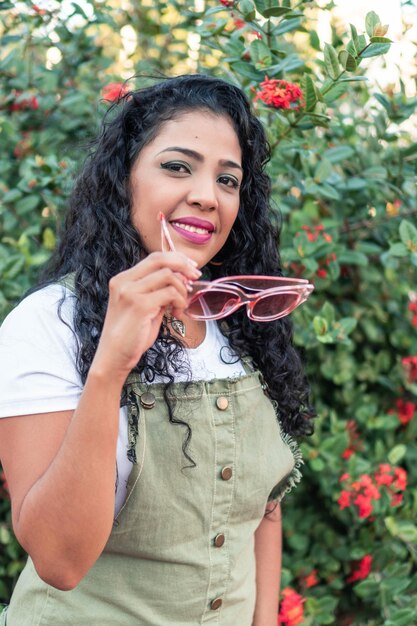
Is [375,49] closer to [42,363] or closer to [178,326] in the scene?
[178,326]

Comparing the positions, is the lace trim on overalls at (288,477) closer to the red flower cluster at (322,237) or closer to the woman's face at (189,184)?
the woman's face at (189,184)

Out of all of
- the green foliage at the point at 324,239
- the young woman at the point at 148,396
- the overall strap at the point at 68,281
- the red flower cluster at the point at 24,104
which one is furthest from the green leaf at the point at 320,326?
the red flower cluster at the point at 24,104

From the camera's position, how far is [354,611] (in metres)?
2.30

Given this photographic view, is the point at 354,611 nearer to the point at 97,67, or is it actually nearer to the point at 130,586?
the point at 130,586

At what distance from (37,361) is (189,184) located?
15.9 inches

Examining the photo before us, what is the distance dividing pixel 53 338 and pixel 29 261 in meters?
0.86

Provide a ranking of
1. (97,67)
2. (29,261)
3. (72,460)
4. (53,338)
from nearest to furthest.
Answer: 1. (72,460)
2. (53,338)
3. (29,261)
4. (97,67)

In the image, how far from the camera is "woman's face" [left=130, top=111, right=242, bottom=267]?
4.41 ft

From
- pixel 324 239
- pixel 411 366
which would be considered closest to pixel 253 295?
pixel 324 239

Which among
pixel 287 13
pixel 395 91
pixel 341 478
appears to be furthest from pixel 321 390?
pixel 287 13

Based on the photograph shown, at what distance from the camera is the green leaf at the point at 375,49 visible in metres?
1.64

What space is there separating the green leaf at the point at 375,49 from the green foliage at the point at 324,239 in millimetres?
235

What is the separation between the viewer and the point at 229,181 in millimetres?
1454

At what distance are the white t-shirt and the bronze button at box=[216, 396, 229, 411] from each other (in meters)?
0.13
